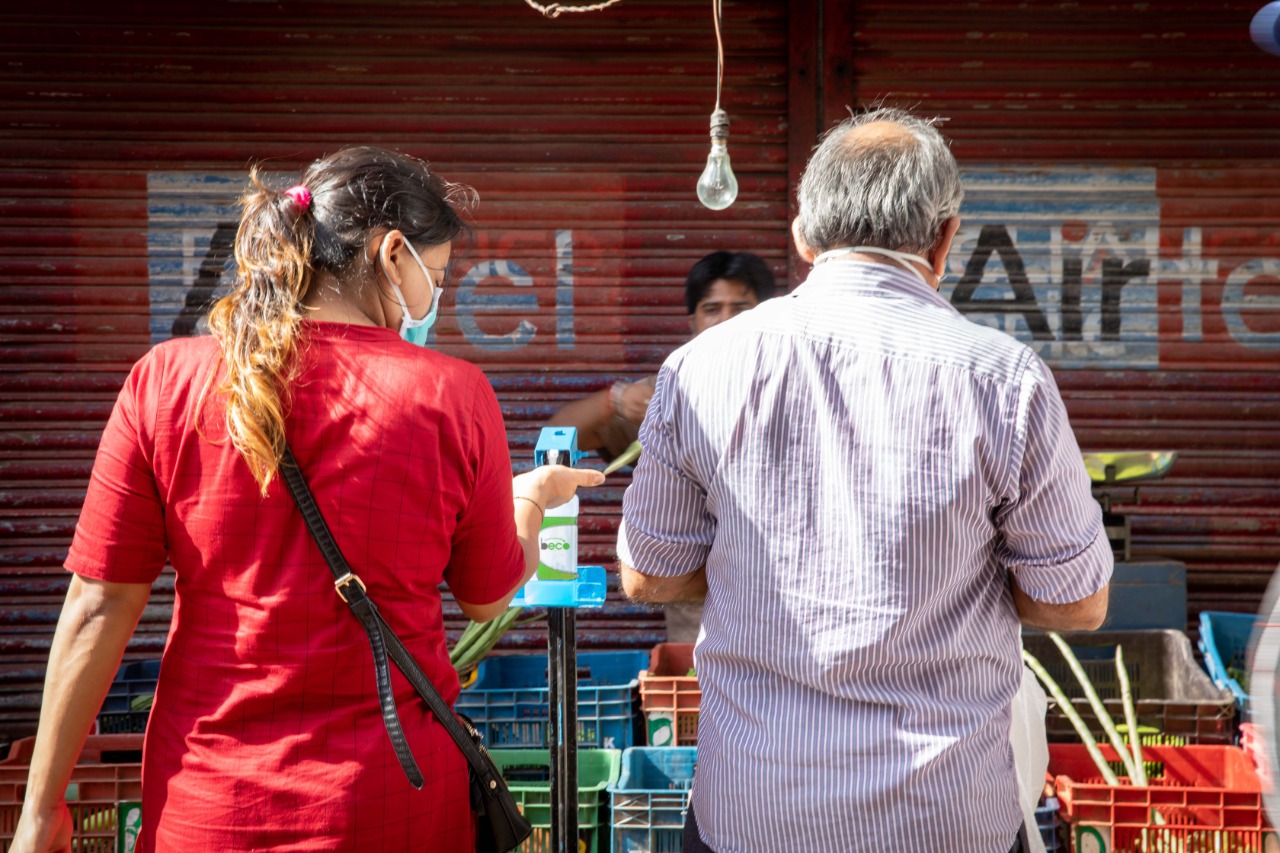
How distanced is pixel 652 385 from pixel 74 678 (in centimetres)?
257

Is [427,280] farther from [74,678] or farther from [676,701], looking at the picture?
[676,701]

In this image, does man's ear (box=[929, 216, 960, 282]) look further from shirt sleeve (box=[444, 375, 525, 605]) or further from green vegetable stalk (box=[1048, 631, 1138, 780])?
green vegetable stalk (box=[1048, 631, 1138, 780])

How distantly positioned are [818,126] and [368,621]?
3.99 metres

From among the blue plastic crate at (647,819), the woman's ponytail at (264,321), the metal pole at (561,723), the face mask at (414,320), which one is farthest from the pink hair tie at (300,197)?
the blue plastic crate at (647,819)

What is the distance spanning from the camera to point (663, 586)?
71.3 inches

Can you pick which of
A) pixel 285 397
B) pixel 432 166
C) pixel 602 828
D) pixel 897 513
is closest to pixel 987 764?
pixel 897 513

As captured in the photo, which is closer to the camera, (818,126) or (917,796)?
(917,796)

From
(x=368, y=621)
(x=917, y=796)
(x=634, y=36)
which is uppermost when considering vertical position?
(x=634, y=36)

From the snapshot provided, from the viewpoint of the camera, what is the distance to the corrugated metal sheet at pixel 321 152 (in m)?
5.01

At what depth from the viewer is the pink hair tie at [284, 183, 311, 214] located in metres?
1.78

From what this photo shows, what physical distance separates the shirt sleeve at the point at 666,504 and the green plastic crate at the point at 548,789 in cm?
126

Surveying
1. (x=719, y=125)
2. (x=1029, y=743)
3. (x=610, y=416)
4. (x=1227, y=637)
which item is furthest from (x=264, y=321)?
(x=1227, y=637)

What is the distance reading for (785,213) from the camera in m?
5.15

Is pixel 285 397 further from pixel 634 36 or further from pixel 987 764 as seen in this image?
pixel 634 36
